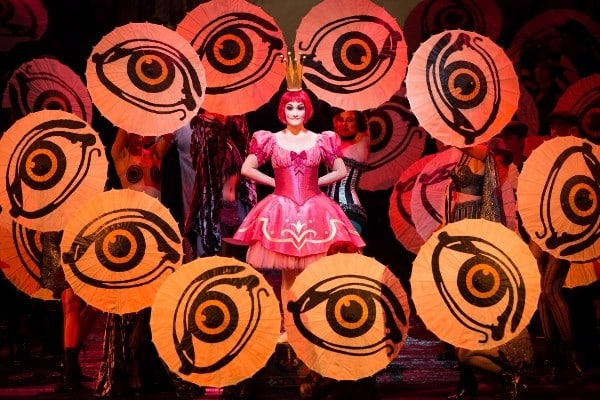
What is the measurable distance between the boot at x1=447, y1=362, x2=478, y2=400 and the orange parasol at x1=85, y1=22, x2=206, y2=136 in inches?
87.5

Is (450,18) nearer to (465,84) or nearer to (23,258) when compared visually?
(465,84)

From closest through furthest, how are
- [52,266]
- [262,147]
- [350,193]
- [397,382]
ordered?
[262,147], [397,382], [52,266], [350,193]

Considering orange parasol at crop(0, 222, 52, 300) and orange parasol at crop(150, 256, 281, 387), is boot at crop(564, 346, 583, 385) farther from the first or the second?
orange parasol at crop(0, 222, 52, 300)

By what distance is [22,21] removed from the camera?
7.46 metres

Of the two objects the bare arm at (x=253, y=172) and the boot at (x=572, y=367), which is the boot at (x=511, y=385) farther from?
the bare arm at (x=253, y=172)

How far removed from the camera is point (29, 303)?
7.41 m

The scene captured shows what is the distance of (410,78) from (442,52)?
25cm

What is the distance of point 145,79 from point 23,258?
4.85 feet

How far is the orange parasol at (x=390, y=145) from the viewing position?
26.0 feet

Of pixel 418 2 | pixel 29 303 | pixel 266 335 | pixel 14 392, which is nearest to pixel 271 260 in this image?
pixel 266 335

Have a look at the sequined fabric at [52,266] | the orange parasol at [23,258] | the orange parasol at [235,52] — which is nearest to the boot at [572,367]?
the orange parasol at [235,52]

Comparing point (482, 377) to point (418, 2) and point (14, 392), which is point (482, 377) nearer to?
point (14, 392)

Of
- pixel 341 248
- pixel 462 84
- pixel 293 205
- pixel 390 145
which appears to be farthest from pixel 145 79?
pixel 390 145

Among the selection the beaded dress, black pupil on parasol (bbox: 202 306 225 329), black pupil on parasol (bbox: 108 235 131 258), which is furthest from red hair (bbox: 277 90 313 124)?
black pupil on parasol (bbox: 202 306 225 329)
